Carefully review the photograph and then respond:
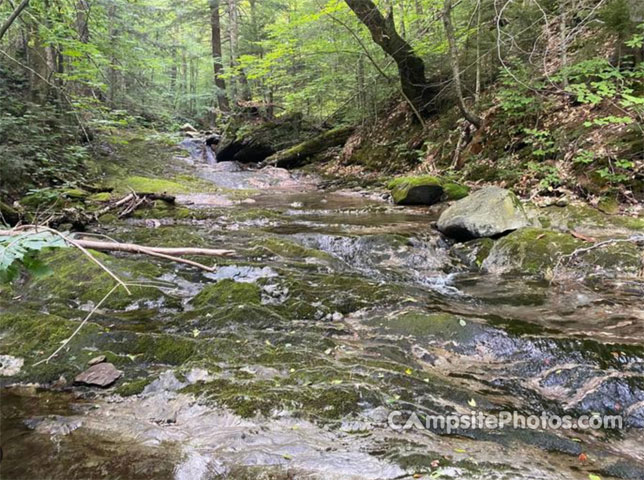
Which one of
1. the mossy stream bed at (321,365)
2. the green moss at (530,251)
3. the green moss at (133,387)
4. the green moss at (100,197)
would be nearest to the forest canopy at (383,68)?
the green moss at (100,197)

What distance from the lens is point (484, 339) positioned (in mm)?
3525

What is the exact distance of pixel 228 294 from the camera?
4320 millimetres

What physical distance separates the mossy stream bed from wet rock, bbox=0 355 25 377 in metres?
0.02

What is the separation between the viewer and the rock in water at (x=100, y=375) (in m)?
2.81

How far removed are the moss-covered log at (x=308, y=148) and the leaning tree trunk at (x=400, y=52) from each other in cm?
386

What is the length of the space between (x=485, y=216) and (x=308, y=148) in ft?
34.7

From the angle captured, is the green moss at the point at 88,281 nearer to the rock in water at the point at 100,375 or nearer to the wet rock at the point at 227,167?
the rock in water at the point at 100,375

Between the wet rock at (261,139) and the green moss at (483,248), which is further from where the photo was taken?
the wet rock at (261,139)

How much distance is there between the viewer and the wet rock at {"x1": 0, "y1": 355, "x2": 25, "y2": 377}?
9.50 feet

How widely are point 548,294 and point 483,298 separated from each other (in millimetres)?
726

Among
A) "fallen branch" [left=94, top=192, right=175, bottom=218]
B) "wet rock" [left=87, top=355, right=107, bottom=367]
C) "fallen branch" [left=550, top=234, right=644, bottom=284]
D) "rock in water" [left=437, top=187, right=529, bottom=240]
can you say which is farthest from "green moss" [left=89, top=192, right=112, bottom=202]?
"fallen branch" [left=550, top=234, right=644, bottom=284]

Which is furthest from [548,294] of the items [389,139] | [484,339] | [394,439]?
[389,139]

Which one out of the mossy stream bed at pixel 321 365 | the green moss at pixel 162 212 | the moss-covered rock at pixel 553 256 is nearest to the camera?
the mossy stream bed at pixel 321 365

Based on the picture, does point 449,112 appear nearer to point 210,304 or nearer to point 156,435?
point 210,304
